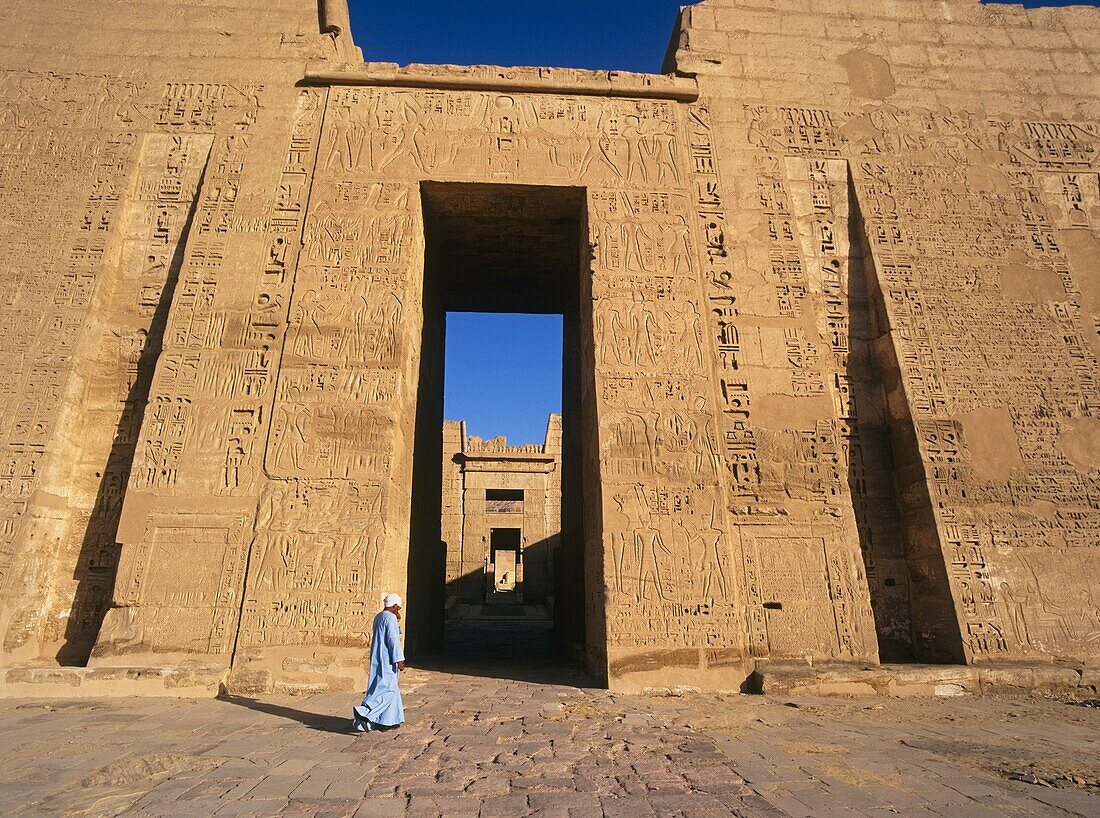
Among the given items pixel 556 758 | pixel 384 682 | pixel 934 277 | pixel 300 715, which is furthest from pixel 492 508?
pixel 556 758

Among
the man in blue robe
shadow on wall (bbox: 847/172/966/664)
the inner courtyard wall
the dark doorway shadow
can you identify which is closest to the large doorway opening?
the inner courtyard wall

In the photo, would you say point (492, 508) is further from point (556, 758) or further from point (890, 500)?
point (556, 758)

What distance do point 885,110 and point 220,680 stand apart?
344 inches

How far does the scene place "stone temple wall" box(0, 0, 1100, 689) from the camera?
5.36 metres

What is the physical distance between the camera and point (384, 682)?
3.90 m

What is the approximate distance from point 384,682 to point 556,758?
1.21 metres

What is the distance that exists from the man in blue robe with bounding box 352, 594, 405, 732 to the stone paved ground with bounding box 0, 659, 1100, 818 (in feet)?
0.42

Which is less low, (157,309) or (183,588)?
(157,309)

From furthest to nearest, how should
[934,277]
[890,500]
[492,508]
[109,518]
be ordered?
[492,508]
[934,277]
[890,500]
[109,518]

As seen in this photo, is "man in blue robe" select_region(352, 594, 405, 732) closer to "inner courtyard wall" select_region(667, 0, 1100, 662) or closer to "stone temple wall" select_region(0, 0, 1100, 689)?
"stone temple wall" select_region(0, 0, 1100, 689)

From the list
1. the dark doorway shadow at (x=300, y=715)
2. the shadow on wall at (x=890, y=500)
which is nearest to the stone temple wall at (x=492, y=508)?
the shadow on wall at (x=890, y=500)

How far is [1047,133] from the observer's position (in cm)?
749

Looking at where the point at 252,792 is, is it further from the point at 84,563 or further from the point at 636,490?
the point at 84,563

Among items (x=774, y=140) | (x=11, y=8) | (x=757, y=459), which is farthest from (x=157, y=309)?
(x=774, y=140)
